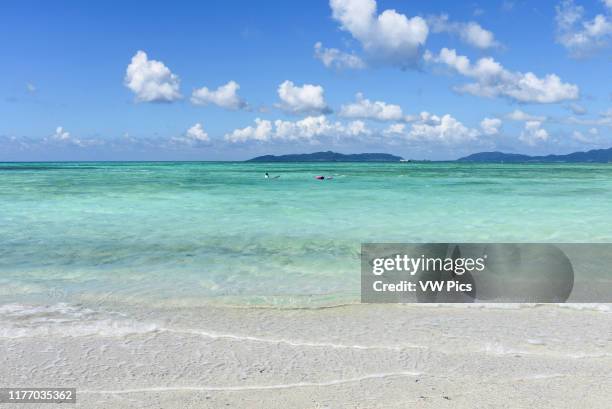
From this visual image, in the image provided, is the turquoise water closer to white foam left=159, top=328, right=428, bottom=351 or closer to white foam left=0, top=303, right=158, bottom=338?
white foam left=0, top=303, right=158, bottom=338

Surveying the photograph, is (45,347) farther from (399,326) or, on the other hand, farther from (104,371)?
(399,326)

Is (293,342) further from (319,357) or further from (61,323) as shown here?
(61,323)

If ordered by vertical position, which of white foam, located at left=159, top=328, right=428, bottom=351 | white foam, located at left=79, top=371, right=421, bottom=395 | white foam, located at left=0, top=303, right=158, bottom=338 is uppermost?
A: white foam, located at left=0, top=303, right=158, bottom=338

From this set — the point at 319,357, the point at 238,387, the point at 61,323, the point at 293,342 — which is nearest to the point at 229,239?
the point at 61,323

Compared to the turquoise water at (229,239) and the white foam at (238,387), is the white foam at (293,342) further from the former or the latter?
the turquoise water at (229,239)

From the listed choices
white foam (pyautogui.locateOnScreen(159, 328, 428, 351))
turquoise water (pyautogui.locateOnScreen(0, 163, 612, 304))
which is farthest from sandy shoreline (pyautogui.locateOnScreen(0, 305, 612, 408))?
turquoise water (pyautogui.locateOnScreen(0, 163, 612, 304))

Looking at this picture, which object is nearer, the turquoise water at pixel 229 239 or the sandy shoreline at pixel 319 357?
the sandy shoreline at pixel 319 357

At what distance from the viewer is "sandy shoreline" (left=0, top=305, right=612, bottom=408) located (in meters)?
3.88

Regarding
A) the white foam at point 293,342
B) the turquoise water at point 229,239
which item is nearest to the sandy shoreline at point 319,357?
the white foam at point 293,342

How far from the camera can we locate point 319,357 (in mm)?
4660

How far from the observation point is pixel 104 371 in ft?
14.1

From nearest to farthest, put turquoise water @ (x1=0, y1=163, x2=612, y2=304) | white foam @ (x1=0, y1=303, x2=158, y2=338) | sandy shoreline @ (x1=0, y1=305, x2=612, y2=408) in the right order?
sandy shoreline @ (x1=0, y1=305, x2=612, y2=408), white foam @ (x1=0, y1=303, x2=158, y2=338), turquoise water @ (x1=0, y1=163, x2=612, y2=304)

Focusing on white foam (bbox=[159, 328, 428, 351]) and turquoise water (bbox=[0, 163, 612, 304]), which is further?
turquoise water (bbox=[0, 163, 612, 304])

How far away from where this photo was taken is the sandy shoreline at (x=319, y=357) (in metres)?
3.88
